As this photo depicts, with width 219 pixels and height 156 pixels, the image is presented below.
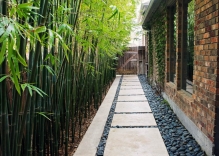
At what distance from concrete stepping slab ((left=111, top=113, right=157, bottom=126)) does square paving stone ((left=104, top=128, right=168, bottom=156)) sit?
0.23 metres

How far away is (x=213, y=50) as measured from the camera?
85.7 inches

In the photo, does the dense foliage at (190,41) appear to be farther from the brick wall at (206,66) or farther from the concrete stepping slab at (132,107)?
the concrete stepping slab at (132,107)

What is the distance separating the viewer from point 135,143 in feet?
8.54

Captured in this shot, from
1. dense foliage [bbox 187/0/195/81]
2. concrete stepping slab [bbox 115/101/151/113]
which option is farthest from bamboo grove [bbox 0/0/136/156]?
dense foliage [bbox 187/0/195/81]

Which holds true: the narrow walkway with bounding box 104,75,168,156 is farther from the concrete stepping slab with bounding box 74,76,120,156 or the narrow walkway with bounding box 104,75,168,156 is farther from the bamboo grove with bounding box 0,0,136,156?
the bamboo grove with bounding box 0,0,136,156

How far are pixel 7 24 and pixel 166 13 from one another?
14.2 ft

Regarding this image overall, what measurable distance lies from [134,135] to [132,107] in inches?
61.2

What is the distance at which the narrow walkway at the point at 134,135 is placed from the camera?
240 cm

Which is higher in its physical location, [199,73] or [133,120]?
[199,73]

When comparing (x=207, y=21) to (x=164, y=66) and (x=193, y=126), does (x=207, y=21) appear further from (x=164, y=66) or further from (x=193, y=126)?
(x=164, y=66)

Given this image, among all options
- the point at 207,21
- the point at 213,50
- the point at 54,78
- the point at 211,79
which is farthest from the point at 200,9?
the point at 54,78

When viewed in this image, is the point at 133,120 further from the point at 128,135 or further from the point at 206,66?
the point at 206,66

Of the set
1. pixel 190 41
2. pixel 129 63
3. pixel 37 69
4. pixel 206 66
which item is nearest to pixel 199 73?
pixel 206 66

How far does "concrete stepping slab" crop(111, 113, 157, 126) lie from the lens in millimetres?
3338
